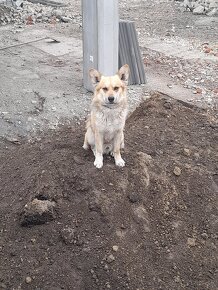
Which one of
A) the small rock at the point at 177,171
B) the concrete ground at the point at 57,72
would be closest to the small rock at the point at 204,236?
the small rock at the point at 177,171

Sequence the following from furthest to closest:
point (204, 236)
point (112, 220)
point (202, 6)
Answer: point (202, 6) < point (204, 236) < point (112, 220)

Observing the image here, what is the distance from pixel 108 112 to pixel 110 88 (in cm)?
26

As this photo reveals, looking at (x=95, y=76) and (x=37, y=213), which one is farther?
(x=95, y=76)

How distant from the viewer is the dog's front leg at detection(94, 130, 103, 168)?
5.02 metres

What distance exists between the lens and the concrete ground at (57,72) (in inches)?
287

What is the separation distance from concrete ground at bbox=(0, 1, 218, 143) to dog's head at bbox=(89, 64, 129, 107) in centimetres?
214

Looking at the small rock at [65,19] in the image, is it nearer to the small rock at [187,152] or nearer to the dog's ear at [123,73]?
the small rock at [187,152]

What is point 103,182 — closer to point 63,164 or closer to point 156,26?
point 63,164

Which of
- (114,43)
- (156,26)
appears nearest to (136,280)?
(114,43)

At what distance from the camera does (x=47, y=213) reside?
4449mm

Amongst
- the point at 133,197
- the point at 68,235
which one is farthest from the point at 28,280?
the point at 133,197

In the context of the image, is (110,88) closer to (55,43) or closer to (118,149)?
(118,149)

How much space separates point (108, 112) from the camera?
4.88 m

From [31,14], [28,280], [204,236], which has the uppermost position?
[28,280]
